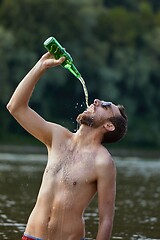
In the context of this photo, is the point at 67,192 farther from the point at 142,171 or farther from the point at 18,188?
the point at 142,171

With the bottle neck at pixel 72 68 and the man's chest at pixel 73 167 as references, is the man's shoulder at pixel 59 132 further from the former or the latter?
the bottle neck at pixel 72 68

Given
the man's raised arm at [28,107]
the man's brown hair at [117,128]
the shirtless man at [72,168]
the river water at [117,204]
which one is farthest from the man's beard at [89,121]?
the river water at [117,204]

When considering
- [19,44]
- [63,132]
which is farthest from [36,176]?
[19,44]

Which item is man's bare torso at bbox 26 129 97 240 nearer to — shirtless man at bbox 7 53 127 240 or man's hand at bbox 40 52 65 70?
shirtless man at bbox 7 53 127 240

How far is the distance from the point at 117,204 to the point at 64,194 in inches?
598

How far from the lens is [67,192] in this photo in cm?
940

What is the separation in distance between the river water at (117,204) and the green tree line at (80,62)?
4136 cm

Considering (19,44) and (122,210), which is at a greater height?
(19,44)

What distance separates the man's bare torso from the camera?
30.5 ft

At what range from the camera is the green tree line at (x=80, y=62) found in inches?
3243

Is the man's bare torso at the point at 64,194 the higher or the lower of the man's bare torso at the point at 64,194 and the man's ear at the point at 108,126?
the lower

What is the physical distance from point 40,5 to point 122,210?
69168mm

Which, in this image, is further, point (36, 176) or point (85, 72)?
point (85, 72)

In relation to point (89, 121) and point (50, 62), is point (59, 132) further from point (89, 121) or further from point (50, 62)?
point (50, 62)
